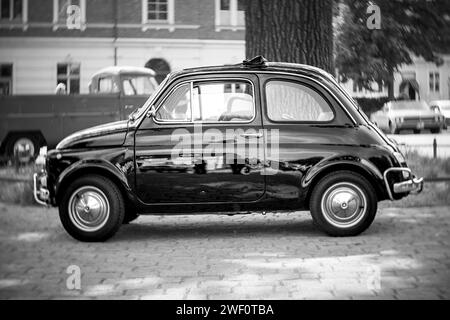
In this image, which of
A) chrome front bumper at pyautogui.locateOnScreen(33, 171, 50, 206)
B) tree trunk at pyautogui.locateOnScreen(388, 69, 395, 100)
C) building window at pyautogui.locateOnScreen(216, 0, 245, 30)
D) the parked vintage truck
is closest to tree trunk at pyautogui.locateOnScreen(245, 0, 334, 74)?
chrome front bumper at pyautogui.locateOnScreen(33, 171, 50, 206)

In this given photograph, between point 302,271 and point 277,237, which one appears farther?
point 277,237

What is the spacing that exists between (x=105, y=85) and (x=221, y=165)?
11317mm

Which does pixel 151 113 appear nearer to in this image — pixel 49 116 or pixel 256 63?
pixel 256 63

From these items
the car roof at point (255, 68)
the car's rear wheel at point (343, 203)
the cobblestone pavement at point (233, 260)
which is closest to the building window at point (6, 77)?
the cobblestone pavement at point (233, 260)

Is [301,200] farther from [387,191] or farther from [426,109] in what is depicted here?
[426,109]

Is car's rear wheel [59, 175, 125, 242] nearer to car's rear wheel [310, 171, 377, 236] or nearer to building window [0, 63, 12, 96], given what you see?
car's rear wheel [310, 171, 377, 236]

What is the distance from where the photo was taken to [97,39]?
3412 cm

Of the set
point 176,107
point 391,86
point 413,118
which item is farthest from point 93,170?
point 391,86

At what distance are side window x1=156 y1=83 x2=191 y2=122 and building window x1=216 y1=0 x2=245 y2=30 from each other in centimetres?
2897
